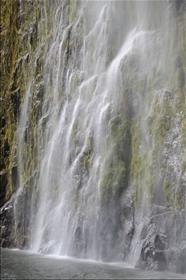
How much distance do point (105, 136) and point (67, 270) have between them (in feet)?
14.2

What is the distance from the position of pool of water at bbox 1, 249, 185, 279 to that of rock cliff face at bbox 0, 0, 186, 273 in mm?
512

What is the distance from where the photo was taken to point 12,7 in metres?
24.4

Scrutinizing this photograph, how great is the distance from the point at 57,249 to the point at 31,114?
6630mm

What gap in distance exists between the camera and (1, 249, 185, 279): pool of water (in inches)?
477

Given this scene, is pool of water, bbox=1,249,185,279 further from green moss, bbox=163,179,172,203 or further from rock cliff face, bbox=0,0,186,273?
green moss, bbox=163,179,172,203

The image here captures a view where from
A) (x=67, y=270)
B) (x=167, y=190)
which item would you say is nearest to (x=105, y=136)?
(x=167, y=190)

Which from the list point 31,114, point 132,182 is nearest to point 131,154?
point 132,182

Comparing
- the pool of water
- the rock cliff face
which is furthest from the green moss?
the pool of water

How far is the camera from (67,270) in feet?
42.5

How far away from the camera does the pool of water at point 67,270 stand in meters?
12.1

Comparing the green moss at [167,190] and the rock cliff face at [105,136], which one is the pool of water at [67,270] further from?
the green moss at [167,190]

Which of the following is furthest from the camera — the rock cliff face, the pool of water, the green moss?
the rock cliff face

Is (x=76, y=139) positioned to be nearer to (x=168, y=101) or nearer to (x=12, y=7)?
(x=168, y=101)

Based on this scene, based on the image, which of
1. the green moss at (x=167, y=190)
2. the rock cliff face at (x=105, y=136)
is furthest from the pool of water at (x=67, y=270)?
the green moss at (x=167, y=190)
